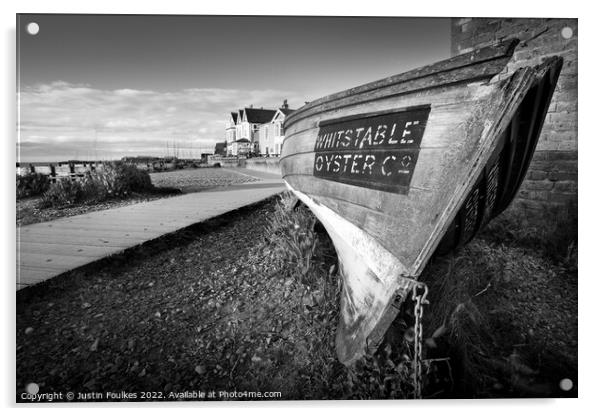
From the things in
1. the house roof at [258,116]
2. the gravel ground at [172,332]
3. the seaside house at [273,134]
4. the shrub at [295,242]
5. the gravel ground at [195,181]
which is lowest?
the gravel ground at [172,332]

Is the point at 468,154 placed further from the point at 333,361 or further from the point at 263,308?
the point at 263,308

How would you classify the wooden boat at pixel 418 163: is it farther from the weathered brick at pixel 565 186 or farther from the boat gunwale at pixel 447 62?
the weathered brick at pixel 565 186

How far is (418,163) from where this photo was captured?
1797 millimetres

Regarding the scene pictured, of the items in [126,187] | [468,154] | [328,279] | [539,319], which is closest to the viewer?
[468,154]

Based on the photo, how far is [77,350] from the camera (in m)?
2.04

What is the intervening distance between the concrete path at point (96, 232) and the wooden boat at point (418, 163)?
2.39 m

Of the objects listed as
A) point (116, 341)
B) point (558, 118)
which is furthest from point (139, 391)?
point (558, 118)

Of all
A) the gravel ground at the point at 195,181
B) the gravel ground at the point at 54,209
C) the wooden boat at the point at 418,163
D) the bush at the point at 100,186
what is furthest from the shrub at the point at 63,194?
the wooden boat at the point at 418,163

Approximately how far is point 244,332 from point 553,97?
3360 millimetres

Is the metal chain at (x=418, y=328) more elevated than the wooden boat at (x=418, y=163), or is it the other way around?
the wooden boat at (x=418, y=163)

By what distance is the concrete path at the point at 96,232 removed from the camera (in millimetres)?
2749

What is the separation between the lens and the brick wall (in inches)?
96.2

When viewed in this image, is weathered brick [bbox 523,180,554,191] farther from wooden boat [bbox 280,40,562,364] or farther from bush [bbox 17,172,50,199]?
bush [bbox 17,172,50,199]
